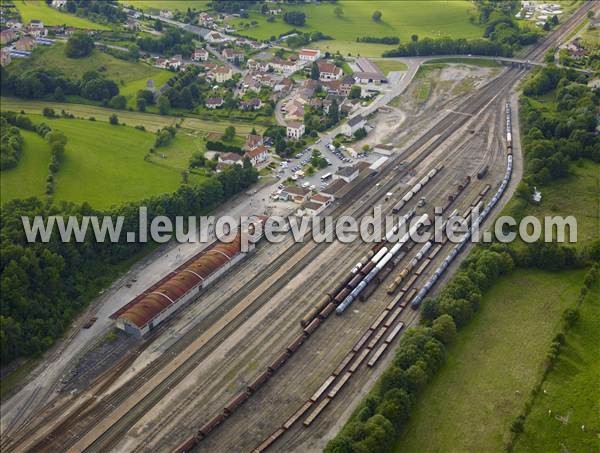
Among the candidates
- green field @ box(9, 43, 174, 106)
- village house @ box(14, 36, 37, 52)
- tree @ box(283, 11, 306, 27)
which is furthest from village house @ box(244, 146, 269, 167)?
tree @ box(283, 11, 306, 27)

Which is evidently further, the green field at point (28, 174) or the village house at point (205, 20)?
the village house at point (205, 20)

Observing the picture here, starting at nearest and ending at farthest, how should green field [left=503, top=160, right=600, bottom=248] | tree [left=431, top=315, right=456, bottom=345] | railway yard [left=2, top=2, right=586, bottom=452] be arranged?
1. railway yard [left=2, top=2, right=586, bottom=452]
2. tree [left=431, top=315, right=456, bottom=345]
3. green field [left=503, top=160, right=600, bottom=248]

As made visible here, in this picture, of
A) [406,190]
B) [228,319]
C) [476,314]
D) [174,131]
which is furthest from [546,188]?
[174,131]

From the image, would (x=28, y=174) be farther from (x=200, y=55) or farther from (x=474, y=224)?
(x=200, y=55)

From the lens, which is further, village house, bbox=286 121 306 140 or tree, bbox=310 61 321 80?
Result: tree, bbox=310 61 321 80

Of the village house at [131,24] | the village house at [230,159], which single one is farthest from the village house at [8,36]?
the village house at [230,159]

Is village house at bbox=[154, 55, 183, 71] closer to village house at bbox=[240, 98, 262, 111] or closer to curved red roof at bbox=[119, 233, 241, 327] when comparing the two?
village house at bbox=[240, 98, 262, 111]

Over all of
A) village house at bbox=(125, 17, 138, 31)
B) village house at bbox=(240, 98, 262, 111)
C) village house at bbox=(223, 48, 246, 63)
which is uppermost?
village house at bbox=(125, 17, 138, 31)

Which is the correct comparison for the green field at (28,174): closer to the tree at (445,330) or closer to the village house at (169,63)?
the village house at (169,63)
